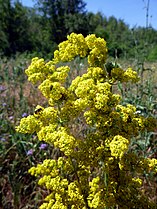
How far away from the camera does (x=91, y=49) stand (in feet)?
5.01

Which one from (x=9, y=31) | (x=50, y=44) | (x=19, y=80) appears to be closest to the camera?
(x=19, y=80)

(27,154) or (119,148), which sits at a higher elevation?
(119,148)

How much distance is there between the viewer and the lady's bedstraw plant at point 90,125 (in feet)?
4.63

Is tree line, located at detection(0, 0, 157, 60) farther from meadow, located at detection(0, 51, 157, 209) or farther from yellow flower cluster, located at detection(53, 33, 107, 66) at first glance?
yellow flower cluster, located at detection(53, 33, 107, 66)

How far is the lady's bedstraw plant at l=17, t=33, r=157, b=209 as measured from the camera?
1.41 meters

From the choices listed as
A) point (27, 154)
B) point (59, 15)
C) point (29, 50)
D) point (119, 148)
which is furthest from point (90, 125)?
point (59, 15)

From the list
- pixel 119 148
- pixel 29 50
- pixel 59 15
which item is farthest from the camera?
pixel 59 15

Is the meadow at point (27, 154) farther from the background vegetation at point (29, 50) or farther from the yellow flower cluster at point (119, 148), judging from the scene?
the yellow flower cluster at point (119, 148)

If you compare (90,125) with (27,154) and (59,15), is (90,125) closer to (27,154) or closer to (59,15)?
(27,154)

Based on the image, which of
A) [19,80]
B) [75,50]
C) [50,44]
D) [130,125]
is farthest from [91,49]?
[50,44]

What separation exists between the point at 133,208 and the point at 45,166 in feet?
1.49

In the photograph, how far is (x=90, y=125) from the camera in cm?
149

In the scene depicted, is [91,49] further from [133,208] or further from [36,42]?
[36,42]

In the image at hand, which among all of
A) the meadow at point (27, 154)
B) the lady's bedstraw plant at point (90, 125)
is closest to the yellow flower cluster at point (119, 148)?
the lady's bedstraw plant at point (90, 125)
